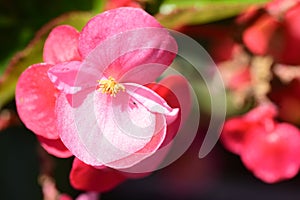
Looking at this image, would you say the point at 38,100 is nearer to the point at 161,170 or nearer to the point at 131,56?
the point at 131,56

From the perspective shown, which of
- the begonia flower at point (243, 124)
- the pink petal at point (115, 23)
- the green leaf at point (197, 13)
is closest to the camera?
the pink petal at point (115, 23)

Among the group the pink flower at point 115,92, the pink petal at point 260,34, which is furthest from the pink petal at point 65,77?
the pink petal at point 260,34

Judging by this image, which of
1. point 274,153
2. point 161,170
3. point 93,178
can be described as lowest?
point 161,170

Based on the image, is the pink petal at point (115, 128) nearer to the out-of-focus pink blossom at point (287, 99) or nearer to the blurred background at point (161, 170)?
the blurred background at point (161, 170)

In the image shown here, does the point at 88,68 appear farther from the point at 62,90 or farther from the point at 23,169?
the point at 23,169

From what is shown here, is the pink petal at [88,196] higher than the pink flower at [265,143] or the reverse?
higher

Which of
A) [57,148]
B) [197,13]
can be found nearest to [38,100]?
[57,148]
